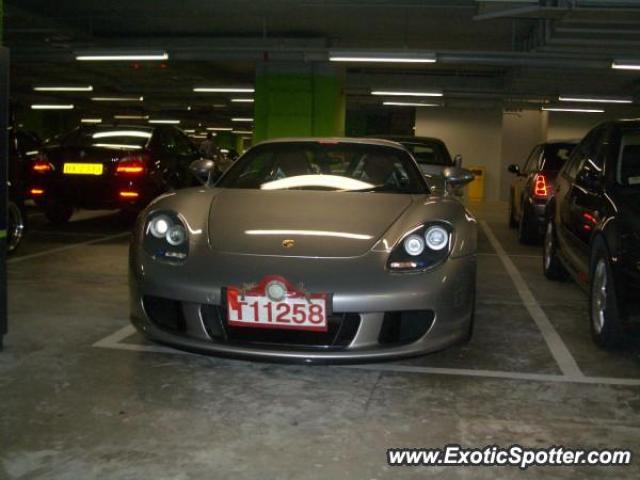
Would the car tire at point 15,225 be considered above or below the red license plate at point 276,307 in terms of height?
below

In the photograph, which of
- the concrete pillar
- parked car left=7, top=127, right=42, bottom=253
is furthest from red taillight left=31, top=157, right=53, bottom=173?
the concrete pillar

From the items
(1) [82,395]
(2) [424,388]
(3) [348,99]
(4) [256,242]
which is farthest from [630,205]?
(3) [348,99]

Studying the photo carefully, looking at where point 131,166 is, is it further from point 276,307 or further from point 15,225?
point 276,307

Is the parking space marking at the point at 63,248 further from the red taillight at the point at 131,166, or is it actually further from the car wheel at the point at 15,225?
the red taillight at the point at 131,166

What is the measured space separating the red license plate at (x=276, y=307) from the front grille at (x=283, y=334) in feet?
0.20

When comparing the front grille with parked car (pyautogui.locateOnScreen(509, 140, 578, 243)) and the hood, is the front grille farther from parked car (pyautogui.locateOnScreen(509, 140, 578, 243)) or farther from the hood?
parked car (pyautogui.locateOnScreen(509, 140, 578, 243))

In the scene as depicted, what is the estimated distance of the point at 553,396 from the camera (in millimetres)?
3527

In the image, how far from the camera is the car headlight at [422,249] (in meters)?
3.54

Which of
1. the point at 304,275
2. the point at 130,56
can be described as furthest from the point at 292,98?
the point at 304,275

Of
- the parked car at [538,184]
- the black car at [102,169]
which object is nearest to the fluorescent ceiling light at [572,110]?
the parked car at [538,184]

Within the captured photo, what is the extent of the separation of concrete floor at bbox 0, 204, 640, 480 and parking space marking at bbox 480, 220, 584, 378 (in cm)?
2

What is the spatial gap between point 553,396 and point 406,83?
18.4 m

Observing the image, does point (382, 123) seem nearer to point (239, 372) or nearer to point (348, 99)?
point (348, 99)

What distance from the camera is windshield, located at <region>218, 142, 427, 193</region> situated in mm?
4648
